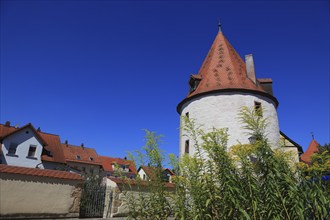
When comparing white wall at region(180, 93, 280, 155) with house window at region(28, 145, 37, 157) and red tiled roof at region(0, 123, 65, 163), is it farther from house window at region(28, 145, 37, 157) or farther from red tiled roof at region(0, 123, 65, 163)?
house window at region(28, 145, 37, 157)

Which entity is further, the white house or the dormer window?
the white house

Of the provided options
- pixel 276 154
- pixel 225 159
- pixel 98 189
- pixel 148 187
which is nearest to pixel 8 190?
pixel 98 189

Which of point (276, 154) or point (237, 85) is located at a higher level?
point (237, 85)

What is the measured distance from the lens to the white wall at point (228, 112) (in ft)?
42.5

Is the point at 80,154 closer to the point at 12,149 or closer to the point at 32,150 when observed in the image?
the point at 32,150

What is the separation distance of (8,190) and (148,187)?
626 cm

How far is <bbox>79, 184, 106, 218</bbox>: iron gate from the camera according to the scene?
10.1 metres

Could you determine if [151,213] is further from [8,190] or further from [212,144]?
[8,190]

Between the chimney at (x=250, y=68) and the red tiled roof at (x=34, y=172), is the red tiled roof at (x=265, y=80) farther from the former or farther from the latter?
the red tiled roof at (x=34, y=172)

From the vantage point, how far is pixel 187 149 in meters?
14.8

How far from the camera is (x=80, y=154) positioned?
134 ft

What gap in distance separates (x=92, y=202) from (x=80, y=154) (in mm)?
33170

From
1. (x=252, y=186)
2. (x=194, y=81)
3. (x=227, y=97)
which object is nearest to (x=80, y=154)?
(x=194, y=81)

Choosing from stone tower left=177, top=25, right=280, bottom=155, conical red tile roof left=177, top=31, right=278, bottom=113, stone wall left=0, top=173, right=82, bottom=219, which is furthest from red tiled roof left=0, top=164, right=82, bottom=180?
conical red tile roof left=177, top=31, right=278, bottom=113
